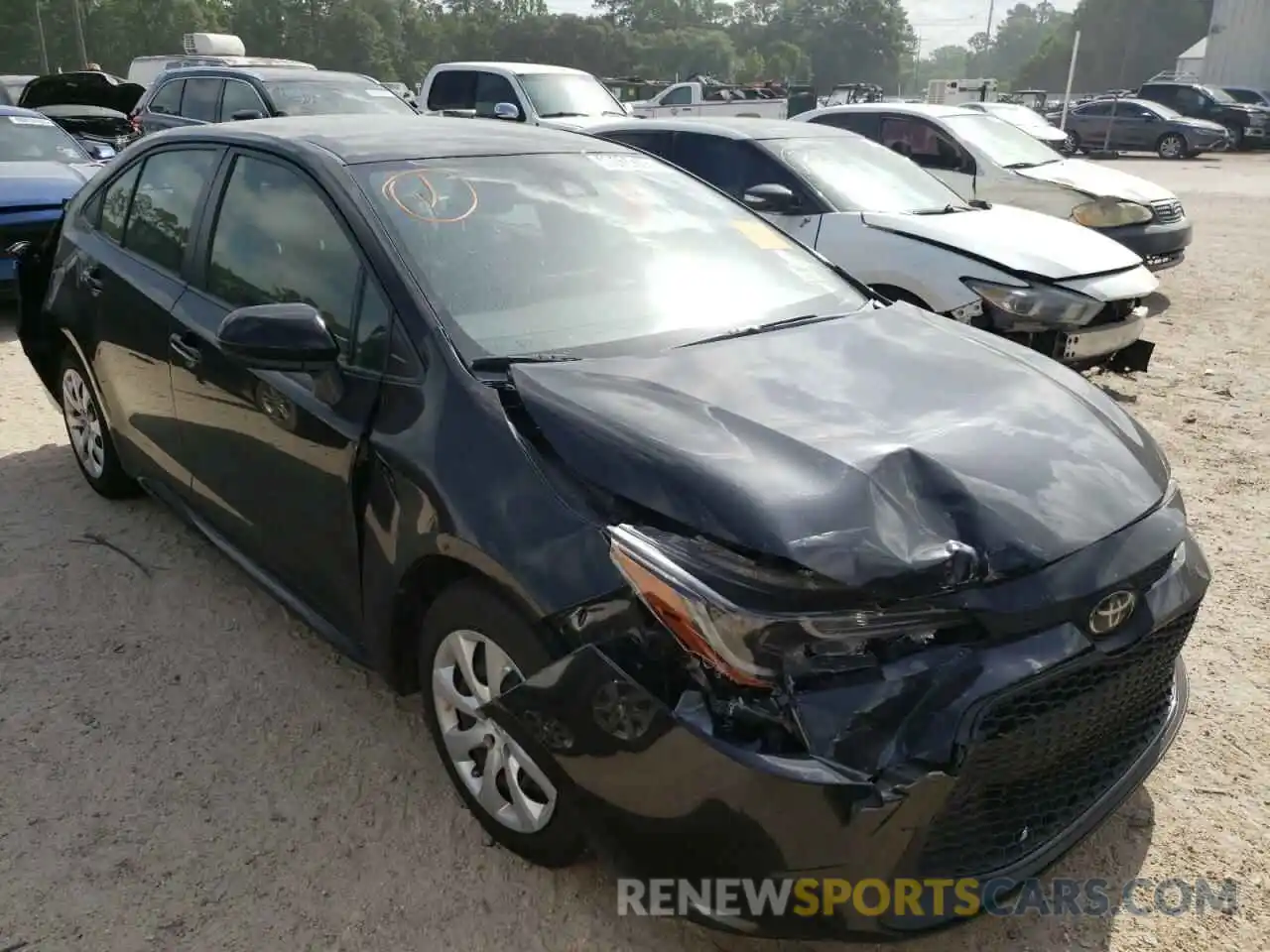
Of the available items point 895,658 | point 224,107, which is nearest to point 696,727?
point 895,658

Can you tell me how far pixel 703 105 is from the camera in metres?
21.0

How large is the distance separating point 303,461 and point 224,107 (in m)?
9.15

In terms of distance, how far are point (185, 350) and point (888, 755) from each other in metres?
2.64

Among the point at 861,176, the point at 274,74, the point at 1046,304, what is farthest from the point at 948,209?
the point at 274,74

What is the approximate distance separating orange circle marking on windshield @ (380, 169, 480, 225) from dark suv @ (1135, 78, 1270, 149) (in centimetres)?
3021

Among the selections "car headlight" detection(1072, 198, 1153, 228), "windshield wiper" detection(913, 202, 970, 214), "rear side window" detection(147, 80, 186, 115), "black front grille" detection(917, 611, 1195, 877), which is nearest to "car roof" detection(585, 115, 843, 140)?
"windshield wiper" detection(913, 202, 970, 214)

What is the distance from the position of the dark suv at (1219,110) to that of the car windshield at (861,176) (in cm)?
2534

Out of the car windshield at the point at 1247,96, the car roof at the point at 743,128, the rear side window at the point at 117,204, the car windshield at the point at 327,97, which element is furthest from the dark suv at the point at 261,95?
the car windshield at the point at 1247,96

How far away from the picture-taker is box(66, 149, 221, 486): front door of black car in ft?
11.7

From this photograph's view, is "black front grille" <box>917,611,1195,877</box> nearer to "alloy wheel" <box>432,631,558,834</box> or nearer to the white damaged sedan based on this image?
"alloy wheel" <box>432,631,558,834</box>

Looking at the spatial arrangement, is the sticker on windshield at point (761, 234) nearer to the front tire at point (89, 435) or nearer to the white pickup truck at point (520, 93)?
the front tire at point (89, 435)

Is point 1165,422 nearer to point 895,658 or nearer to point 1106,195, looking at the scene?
point 1106,195

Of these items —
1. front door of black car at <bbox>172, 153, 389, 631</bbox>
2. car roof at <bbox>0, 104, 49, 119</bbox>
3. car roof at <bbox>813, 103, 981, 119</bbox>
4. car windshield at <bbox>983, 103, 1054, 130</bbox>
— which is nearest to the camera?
front door of black car at <bbox>172, 153, 389, 631</bbox>

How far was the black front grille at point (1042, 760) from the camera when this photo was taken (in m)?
1.94
